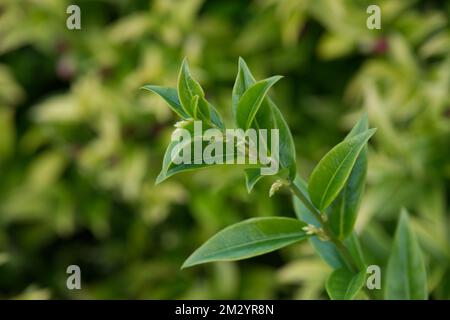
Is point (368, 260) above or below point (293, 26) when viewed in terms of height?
below

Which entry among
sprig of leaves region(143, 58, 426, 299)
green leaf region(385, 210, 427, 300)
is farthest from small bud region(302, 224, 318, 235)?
green leaf region(385, 210, 427, 300)

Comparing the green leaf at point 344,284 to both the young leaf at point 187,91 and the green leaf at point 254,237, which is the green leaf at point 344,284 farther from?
the young leaf at point 187,91

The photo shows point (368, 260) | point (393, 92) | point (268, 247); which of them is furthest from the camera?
point (393, 92)

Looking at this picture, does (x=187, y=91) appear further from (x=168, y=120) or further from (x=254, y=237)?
(x=168, y=120)

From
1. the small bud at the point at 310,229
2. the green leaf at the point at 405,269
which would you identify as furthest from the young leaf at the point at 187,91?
the green leaf at the point at 405,269
